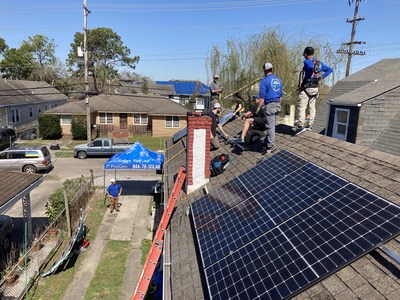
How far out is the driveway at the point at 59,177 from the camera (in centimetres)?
1488

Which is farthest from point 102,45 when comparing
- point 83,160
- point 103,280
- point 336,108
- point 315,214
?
point 315,214

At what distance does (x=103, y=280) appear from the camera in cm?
1017

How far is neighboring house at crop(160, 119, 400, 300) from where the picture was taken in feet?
11.9

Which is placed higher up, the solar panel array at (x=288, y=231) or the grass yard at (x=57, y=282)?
the solar panel array at (x=288, y=231)

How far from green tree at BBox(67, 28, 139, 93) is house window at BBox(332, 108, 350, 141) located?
60630 mm

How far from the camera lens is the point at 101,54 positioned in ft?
246

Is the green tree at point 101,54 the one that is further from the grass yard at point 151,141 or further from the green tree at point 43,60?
the grass yard at point 151,141

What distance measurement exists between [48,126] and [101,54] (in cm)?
4520

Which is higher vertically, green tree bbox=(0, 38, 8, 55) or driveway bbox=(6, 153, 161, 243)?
green tree bbox=(0, 38, 8, 55)

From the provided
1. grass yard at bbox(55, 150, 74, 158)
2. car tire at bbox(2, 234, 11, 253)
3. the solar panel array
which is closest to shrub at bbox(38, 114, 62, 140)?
grass yard at bbox(55, 150, 74, 158)

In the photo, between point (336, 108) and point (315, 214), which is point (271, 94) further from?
point (336, 108)

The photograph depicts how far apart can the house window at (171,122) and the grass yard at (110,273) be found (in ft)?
86.6

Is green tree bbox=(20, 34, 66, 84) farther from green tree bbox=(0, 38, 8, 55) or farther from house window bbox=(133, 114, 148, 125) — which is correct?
house window bbox=(133, 114, 148, 125)

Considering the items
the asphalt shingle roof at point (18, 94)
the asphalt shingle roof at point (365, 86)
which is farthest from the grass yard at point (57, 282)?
the asphalt shingle roof at point (18, 94)
